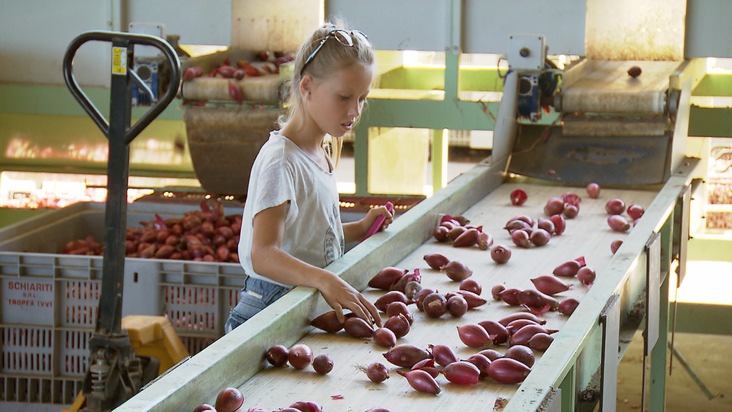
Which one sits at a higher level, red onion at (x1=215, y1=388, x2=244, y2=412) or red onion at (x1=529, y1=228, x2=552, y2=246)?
red onion at (x1=529, y1=228, x2=552, y2=246)

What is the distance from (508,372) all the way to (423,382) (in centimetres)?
17

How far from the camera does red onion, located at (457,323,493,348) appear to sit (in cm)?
235

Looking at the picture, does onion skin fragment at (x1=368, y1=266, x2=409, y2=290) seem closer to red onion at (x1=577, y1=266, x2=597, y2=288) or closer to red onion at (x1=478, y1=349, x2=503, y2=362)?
red onion at (x1=577, y1=266, x2=597, y2=288)

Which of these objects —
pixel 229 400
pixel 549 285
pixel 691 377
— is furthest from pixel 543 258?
pixel 691 377

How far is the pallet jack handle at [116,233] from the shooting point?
Result: 3.15 metres

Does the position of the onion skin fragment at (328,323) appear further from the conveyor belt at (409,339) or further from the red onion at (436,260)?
the red onion at (436,260)

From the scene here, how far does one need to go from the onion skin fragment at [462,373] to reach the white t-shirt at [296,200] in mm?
578

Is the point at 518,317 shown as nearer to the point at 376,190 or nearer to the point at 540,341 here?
the point at 540,341

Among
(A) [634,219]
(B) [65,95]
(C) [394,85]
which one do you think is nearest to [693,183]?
(A) [634,219]

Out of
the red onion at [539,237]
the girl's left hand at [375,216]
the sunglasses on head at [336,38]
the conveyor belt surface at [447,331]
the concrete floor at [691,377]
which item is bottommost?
the concrete floor at [691,377]

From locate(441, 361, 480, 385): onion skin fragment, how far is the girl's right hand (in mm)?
315

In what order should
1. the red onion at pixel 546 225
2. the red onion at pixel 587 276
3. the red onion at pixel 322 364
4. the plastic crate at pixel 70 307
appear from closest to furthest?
the red onion at pixel 322 364 < the red onion at pixel 587 276 < the red onion at pixel 546 225 < the plastic crate at pixel 70 307

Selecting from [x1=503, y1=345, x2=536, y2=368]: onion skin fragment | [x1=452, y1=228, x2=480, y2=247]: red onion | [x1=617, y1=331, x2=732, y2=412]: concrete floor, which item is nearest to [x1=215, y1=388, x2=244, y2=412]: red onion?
[x1=503, y1=345, x2=536, y2=368]: onion skin fragment

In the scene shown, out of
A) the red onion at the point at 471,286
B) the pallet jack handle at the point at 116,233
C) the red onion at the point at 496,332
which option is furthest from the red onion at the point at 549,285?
the pallet jack handle at the point at 116,233
